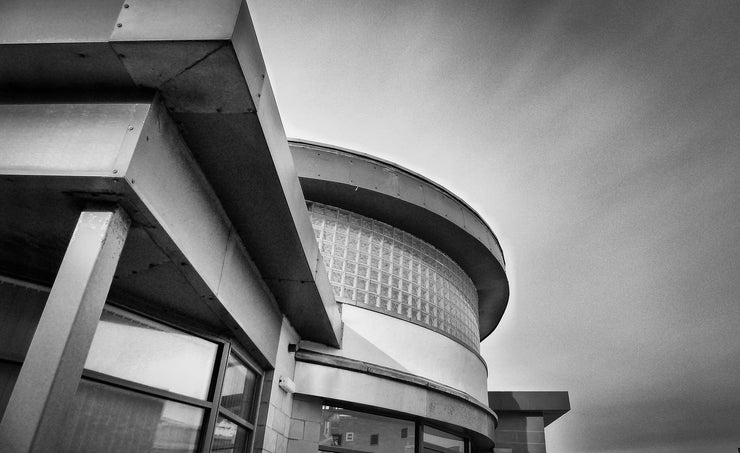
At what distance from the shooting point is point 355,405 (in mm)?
7316

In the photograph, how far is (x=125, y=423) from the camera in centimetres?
387

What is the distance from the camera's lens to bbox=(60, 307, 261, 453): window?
363cm

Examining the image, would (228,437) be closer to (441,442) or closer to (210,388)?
(210,388)

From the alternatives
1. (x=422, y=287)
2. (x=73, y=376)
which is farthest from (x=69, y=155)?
(x=422, y=287)

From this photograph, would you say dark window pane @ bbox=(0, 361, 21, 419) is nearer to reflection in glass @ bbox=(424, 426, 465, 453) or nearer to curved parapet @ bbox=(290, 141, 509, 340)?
curved parapet @ bbox=(290, 141, 509, 340)

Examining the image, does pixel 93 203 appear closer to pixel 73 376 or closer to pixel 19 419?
pixel 73 376

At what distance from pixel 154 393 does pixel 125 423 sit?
13.2 inches

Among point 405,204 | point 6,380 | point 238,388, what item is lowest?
point 6,380

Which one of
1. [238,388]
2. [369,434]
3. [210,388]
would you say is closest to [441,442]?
[369,434]

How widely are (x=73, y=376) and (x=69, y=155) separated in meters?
1.26

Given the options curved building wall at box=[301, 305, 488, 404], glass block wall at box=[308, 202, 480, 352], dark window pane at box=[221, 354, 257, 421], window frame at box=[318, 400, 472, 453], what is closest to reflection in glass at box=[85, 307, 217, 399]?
dark window pane at box=[221, 354, 257, 421]

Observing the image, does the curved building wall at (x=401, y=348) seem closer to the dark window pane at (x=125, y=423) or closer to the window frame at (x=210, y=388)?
the window frame at (x=210, y=388)

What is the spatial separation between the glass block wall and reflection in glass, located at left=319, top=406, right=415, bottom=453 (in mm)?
1688

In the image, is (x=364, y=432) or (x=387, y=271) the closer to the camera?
(x=364, y=432)
